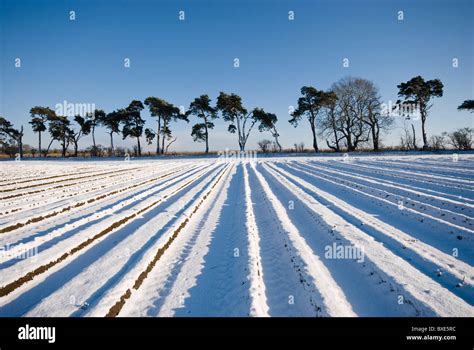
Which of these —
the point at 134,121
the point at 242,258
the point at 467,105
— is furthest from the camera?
the point at 134,121

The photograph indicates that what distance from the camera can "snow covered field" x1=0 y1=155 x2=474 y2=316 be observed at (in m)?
3.13

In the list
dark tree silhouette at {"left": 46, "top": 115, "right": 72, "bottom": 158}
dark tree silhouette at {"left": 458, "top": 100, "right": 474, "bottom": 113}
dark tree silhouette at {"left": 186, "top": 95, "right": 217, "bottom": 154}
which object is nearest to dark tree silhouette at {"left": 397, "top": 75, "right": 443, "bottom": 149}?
dark tree silhouette at {"left": 458, "top": 100, "right": 474, "bottom": 113}

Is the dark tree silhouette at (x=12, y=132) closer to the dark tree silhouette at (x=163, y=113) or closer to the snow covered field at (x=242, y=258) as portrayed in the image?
the dark tree silhouette at (x=163, y=113)

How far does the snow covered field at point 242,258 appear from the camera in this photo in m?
3.13

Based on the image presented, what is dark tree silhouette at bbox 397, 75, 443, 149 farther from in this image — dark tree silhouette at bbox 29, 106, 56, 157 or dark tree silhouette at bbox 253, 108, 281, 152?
dark tree silhouette at bbox 29, 106, 56, 157

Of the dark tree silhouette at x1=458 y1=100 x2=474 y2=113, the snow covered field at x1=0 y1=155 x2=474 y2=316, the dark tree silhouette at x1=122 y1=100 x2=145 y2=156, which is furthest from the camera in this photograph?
the dark tree silhouette at x1=122 y1=100 x2=145 y2=156

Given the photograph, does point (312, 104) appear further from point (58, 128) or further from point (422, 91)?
point (58, 128)

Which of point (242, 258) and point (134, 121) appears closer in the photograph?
point (242, 258)

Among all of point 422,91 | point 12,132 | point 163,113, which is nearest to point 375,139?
point 422,91

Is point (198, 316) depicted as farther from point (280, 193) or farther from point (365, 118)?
point (365, 118)

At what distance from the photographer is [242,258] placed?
443 cm

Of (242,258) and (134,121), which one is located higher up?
(134,121)

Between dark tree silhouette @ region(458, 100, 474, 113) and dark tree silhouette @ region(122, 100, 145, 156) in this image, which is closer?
dark tree silhouette @ region(458, 100, 474, 113)

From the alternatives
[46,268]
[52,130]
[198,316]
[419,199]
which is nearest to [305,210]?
[419,199]
